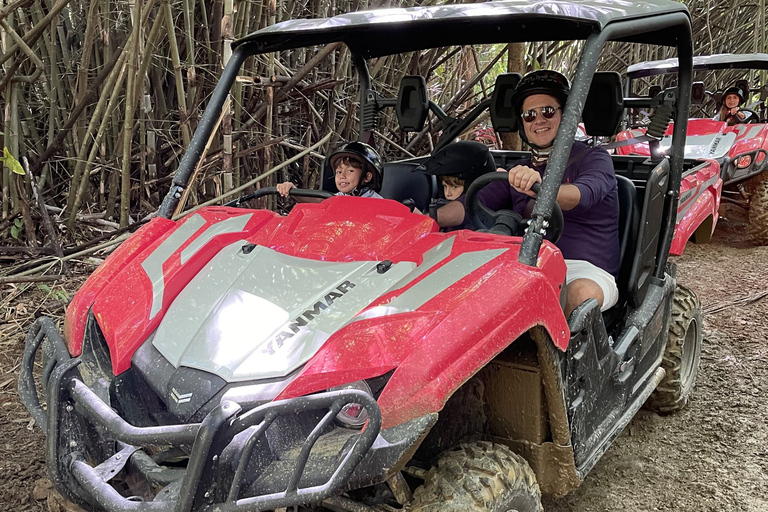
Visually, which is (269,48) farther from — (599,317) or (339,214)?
(599,317)

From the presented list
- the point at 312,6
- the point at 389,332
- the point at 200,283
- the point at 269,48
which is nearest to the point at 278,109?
the point at 312,6

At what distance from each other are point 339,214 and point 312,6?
3177 mm

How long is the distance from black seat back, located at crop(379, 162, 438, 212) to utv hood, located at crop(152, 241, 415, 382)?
119cm

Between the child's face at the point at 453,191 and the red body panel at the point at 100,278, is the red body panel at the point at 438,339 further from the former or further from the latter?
the child's face at the point at 453,191

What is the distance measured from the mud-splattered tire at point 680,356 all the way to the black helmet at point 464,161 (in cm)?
108

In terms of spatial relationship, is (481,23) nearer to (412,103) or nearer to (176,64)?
(412,103)

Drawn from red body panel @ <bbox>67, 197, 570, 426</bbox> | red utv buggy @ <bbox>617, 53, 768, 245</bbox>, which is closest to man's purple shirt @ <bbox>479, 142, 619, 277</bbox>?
red body panel @ <bbox>67, 197, 570, 426</bbox>

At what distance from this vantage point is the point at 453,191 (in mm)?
2807

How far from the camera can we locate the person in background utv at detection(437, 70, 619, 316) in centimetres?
224

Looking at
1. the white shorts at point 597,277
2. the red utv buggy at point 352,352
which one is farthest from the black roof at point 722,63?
the white shorts at point 597,277

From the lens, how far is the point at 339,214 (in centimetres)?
223

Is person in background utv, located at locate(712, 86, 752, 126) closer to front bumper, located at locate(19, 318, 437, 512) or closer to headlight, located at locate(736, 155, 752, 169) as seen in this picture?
headlight, located at locate(736, 155, 752, 169)

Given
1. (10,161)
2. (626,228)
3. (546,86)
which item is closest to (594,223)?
(626,228)

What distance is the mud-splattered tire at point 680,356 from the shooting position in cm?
296
